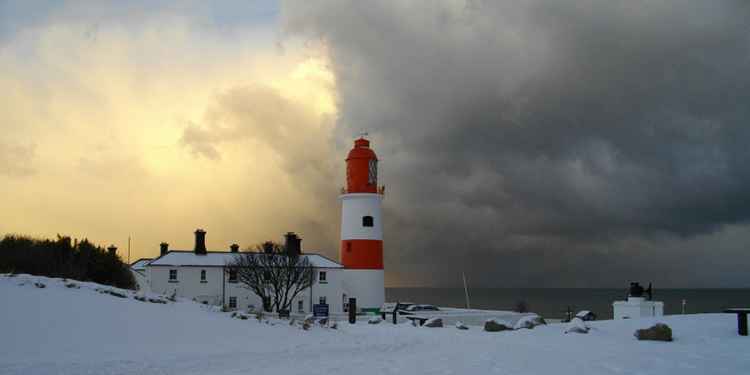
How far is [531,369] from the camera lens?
14672 mm

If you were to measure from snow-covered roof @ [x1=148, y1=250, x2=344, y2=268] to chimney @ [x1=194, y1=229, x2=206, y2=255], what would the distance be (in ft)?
1.16

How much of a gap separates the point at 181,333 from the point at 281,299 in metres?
26.5

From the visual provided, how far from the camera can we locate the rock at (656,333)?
66.7ft

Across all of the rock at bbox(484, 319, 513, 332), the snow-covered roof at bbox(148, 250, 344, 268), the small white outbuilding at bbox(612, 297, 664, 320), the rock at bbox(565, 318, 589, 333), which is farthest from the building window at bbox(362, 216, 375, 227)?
the rock at bbox(565, 318, 589, 333)

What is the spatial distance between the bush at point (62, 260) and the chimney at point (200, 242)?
25.0 ft

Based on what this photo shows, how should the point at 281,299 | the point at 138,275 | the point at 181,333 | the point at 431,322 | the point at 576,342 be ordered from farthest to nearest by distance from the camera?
1. the point at 138,275
2. the point at 281,299
3. the point at 431,322
4. the point at 576,342
5. the point at 181,333

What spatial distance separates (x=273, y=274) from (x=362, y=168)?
30.7 ft

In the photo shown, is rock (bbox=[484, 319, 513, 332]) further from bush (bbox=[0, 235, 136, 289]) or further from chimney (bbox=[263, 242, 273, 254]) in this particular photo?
Answer: chimney (bbox=[263, 242, 273, 254])

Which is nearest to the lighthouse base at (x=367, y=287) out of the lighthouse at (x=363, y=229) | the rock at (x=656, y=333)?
the lighthouse at (x=363, y=229)

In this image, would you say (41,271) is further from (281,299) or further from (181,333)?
(281,299)

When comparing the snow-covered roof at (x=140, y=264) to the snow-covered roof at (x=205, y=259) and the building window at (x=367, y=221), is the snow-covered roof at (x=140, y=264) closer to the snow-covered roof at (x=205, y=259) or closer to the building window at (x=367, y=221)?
the snow-covered roof at (x=205, y=259)

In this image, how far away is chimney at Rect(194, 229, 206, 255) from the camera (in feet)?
156

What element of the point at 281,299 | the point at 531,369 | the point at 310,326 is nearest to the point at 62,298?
the point at 310,326

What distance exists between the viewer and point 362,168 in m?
46.2
